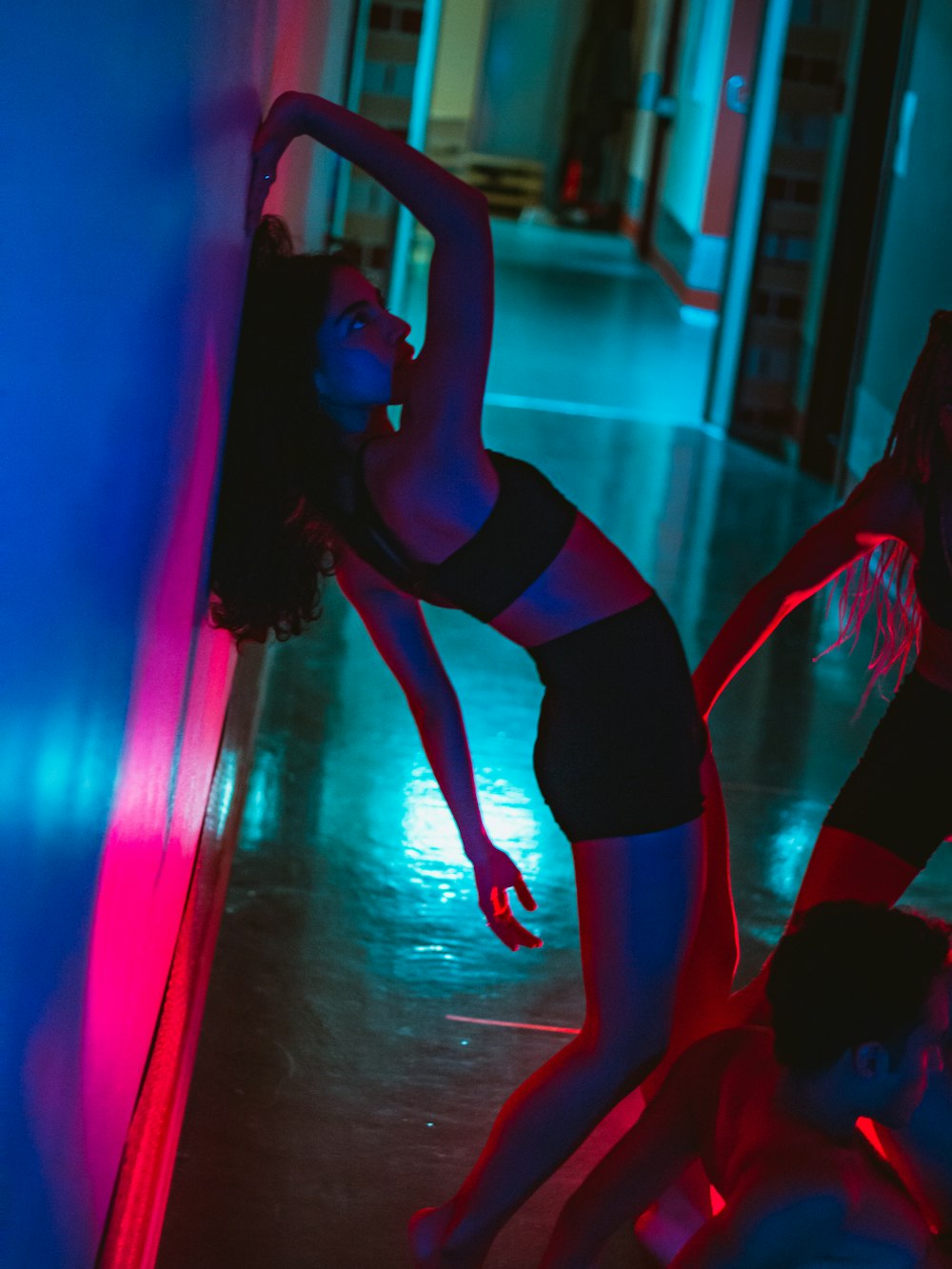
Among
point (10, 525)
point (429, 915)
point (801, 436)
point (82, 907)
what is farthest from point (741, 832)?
point (801, 436)

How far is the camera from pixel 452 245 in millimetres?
1480

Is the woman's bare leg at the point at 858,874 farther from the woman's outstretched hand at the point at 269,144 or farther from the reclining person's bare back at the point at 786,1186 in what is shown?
the woman's outstretched hand at the point at 269,144

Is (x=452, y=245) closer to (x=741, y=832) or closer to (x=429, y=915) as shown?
(x=429, y=915)

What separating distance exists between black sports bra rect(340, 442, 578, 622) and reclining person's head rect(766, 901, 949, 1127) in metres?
0.44

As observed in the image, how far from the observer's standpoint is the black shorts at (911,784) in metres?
1.93

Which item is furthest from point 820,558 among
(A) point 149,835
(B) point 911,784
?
(A) point 149,835

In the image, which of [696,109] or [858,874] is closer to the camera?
[858,874]

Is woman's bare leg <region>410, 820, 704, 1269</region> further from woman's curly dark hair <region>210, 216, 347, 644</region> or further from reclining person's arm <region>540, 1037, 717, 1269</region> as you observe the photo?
woman's curly dark hair <region>210, 216, 347, 644</region>

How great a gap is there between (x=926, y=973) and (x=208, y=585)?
99 centimetres

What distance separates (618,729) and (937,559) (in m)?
0.52

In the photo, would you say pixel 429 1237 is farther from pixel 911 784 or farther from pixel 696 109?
pixel 696 109

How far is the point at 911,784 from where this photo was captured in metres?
1.93

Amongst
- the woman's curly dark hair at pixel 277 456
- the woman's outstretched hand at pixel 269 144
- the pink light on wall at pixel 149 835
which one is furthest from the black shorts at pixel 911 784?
the woman's outstretched hand at pixel 269 144

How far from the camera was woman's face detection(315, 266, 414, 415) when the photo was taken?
61.9 inches
